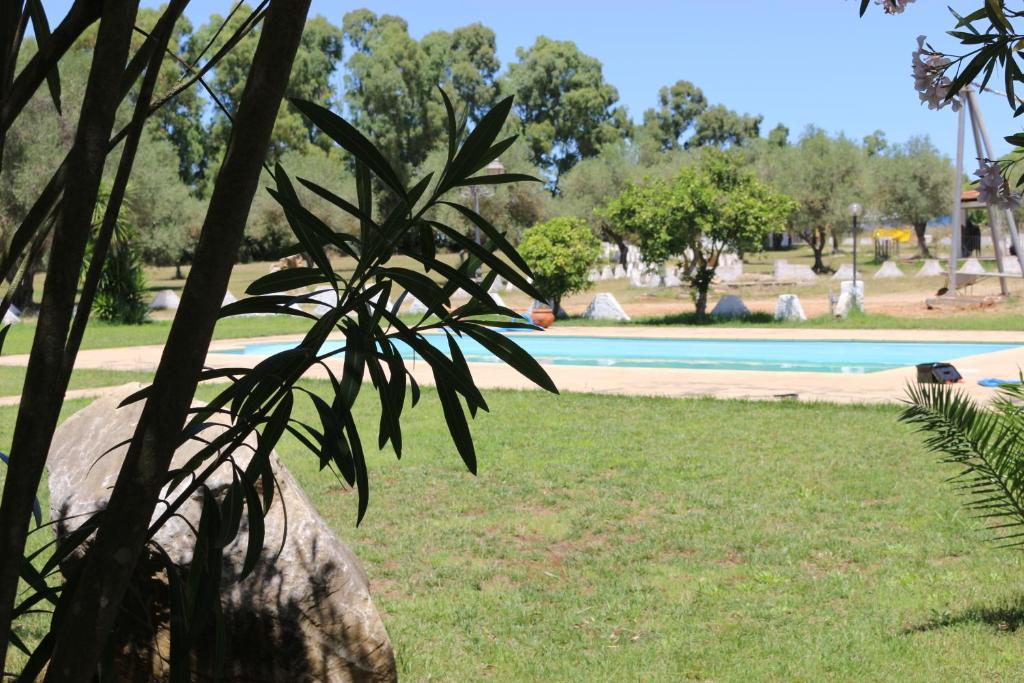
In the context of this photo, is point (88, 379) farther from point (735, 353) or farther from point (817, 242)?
point (817, 242)

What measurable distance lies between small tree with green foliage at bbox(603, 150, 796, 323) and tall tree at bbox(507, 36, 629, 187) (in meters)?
35.7

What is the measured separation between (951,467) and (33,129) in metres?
24.6

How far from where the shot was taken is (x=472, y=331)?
178 centimetres

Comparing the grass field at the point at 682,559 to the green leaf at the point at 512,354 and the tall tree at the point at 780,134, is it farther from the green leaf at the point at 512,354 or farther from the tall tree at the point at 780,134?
the tall tree at the point at 780,134

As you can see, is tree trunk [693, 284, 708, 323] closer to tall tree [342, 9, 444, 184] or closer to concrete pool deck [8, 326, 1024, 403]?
concrete pool deck [8, 326, 1024, 403]

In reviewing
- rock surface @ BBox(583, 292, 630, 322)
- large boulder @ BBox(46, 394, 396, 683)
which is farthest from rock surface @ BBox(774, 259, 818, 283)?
large boulder @ BBox(46, 394, 396, 683)

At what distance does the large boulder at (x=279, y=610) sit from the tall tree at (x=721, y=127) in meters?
71.9

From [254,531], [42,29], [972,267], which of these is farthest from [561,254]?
[254,531]

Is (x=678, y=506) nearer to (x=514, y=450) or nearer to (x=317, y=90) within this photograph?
(x=514, y=450)

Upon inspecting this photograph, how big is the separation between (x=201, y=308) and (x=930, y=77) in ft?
5.28

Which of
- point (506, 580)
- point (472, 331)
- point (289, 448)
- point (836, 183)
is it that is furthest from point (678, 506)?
point (836, 183)

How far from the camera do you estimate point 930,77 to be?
2.24m

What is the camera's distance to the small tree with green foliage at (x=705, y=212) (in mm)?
20047

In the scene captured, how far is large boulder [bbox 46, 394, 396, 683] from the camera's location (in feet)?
10.8
